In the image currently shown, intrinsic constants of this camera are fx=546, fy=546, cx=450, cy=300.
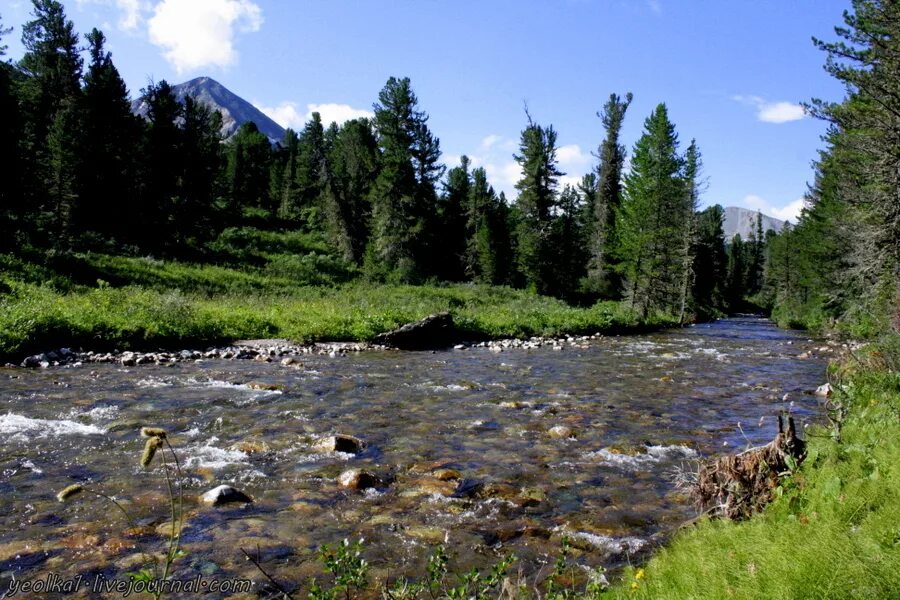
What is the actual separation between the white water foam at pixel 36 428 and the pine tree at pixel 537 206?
123 feet

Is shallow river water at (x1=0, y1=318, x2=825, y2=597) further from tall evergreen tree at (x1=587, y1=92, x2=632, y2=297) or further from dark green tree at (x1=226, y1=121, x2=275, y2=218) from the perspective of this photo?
dark green tree at (x1=226, y1=121, x2=275, y2=218)

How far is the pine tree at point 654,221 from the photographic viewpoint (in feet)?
116

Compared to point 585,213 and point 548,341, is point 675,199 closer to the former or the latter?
point 548,341

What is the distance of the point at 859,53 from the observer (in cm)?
1748

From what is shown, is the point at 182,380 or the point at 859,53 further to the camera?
the point at 859,53

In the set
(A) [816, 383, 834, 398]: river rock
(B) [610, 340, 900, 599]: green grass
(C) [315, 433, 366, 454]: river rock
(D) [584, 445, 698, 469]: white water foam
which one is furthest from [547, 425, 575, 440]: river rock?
(A) [816, 383, 834, 398]: river rock

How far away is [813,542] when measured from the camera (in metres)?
3.72

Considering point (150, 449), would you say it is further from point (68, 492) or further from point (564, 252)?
point (564, 252)

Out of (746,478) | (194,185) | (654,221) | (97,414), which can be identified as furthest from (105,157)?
(746,478)

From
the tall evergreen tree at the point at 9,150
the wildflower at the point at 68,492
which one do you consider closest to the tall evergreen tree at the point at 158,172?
the tall evergreen tree at the point at 9,150

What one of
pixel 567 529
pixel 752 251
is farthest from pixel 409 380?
pixel 752 251

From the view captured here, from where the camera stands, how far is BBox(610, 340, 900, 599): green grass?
3.22 metres

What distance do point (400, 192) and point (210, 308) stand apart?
24.8 meters

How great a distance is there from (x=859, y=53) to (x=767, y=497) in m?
18.7
